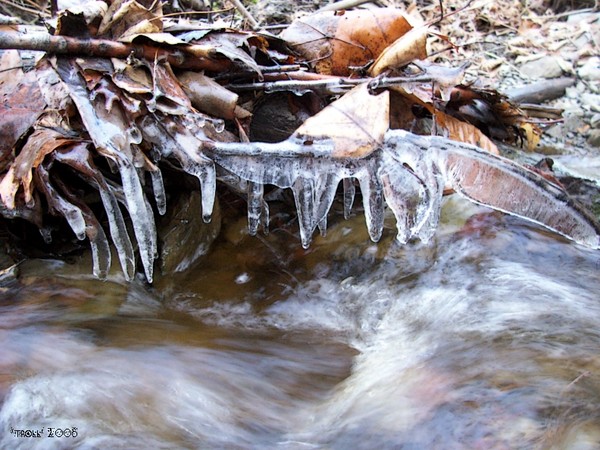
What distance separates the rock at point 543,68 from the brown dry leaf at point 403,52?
239cm

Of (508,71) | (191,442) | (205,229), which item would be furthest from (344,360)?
(508,71)

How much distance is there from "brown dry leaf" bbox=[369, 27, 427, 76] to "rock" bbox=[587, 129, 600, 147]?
1.86 metres

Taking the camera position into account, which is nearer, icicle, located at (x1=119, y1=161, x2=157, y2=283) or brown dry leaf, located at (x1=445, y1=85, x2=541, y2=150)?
icicle, located at (x1=119, y1=161, x2=157, y2=283)

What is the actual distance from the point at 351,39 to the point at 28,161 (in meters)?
1.45

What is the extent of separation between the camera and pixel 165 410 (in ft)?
5.65

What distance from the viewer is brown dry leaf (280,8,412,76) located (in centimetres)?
254

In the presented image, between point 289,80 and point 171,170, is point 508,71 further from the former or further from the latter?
point 171,170

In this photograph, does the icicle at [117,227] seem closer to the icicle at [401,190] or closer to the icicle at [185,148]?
the icicle at [185,148]

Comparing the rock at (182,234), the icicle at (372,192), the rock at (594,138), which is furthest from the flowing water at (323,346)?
the rock at (594,138)

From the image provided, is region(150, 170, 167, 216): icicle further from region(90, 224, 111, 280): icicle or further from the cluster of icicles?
region(90, 224, 111, 280): icicle

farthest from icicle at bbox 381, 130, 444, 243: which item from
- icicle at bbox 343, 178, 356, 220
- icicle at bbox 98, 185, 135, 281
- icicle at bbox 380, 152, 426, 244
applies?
icicle at bbox 98, 185, 135, 281

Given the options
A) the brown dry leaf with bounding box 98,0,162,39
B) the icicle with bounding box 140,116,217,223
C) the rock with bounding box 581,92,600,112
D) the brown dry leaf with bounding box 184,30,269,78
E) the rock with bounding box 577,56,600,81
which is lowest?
the rock with bounding box 581,92,600,112

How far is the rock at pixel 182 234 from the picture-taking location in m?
2.45

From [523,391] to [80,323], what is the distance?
1.55 meters
